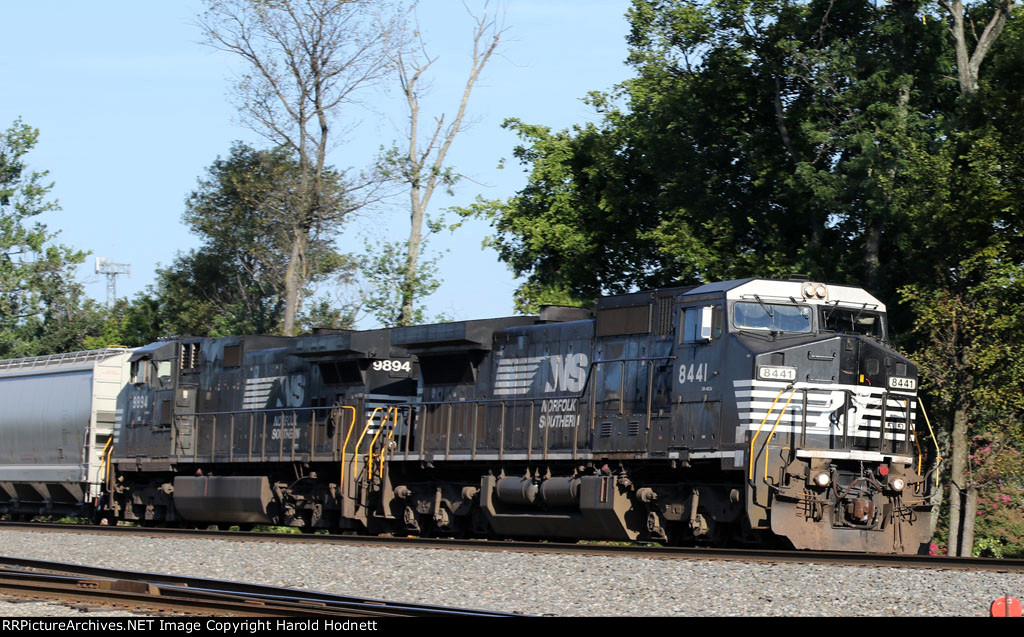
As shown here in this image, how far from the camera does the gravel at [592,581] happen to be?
30.5 feet

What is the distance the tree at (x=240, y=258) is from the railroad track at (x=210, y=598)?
2609cm

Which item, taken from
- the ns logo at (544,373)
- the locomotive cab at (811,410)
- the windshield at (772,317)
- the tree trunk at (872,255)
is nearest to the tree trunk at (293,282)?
the tree trunk at (872,255)

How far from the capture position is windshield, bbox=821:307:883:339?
14.6 m

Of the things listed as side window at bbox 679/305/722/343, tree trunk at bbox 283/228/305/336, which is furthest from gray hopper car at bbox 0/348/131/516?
side window at bbox 679/305/722/343

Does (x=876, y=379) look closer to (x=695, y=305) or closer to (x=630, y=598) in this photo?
(x=695, y=305)

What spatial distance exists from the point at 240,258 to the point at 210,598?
36852mm

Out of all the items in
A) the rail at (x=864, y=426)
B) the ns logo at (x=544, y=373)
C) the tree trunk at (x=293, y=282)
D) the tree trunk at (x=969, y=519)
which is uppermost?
the tree trunk at (x=293, y=282)

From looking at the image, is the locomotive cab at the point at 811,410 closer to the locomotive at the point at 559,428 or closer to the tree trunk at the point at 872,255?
the locomotive at the point at 559,428

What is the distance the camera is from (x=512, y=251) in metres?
32.6

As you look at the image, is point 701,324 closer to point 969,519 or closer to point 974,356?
point 974,356

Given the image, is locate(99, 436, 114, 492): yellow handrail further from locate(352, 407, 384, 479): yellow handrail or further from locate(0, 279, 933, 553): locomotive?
locate(352, 407, 384, 479): yellow handrail

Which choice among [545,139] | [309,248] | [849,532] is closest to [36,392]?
[309,248]

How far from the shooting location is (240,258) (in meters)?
44.8

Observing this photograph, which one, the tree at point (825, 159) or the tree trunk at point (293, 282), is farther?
the tree trunk at point (293, 282)
